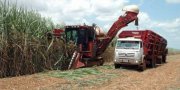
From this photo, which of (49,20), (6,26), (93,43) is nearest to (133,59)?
(93,43)

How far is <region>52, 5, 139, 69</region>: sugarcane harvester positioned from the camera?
80.8ft

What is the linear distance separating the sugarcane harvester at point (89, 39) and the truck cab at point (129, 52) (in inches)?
72.8

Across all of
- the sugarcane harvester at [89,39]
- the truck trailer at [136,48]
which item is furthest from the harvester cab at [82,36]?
the truck trailer at [136,48]

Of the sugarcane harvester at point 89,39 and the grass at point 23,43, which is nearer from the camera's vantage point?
the grass at point 23,43

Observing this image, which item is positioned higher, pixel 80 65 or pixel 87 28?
pixel 87 28

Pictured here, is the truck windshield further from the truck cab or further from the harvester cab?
the harvester cab

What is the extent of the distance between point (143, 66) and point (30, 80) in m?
10.8

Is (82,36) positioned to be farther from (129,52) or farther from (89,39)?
(129,52)

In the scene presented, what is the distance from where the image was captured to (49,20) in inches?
944

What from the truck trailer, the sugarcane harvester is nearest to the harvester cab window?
the sugarcane harvester

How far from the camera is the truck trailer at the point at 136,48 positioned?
2448 cm

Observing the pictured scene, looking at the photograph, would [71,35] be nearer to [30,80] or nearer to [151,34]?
[151,34]

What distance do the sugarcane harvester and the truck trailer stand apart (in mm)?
936

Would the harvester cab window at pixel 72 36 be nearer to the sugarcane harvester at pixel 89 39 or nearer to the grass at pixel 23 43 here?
the sugarcane harvester at pixel 89 39
